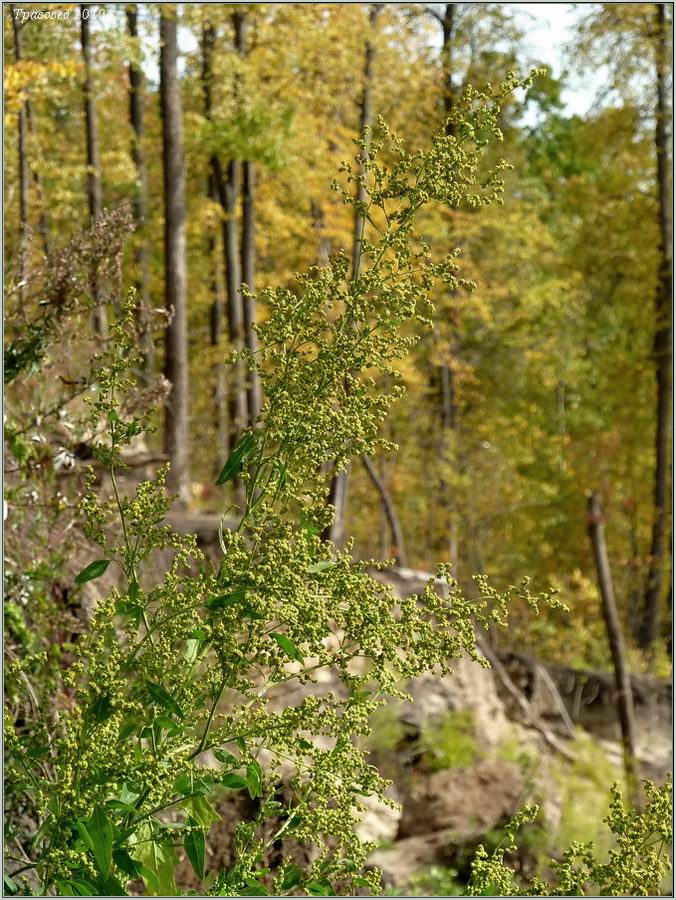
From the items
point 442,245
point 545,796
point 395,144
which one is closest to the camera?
point 395,144

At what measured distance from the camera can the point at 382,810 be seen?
26.1 ft

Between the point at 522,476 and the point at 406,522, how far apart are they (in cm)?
215

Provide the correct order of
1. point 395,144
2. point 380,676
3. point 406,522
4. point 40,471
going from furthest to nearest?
point 406,522, point 40,471, point 395,144, point 380,676

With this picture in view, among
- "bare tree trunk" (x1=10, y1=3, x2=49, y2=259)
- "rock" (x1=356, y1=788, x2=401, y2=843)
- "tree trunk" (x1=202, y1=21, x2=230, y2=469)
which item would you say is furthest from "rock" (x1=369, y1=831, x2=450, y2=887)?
"tree trunk" (x1=202, y1=21, x2=230, y2=469)

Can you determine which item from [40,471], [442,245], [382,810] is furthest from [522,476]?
[40,471]

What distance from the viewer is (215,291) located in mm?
18219

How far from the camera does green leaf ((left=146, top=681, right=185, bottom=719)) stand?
1.77 metres

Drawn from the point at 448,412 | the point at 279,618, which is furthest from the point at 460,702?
the point at 448,412

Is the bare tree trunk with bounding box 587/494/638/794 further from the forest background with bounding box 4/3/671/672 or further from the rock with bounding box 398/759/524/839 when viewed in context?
the forest background with bounding box 4/3/671/672

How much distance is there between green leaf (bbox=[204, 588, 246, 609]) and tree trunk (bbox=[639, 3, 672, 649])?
13852 mm

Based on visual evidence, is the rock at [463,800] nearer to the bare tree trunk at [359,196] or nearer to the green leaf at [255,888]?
the bare tree trunk at [359,196]

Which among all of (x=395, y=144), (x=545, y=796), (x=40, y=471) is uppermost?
(x=395, y=144)

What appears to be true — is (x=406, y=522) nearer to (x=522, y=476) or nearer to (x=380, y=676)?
(x=522, y=476)

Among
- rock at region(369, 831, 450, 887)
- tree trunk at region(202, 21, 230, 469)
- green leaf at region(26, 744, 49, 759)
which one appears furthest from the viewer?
tree trunk at region(202, 21, 230, 469)
